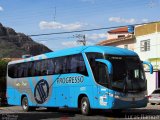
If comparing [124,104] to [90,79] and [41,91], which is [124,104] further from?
[41,91]

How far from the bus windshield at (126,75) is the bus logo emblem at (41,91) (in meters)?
6.28

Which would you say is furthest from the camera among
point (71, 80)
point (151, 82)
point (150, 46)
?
point (151, 82)

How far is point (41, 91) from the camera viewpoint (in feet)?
85.5

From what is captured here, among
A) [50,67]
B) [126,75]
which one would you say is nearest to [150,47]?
[50,67]

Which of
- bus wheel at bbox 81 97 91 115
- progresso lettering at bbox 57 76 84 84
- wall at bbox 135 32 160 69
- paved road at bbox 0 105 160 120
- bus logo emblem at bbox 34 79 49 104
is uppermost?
wall at bbox 135 32 160 69

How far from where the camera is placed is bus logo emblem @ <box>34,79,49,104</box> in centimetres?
2544

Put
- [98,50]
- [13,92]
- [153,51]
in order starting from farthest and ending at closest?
[153,51] → [13,92] → [98,50]

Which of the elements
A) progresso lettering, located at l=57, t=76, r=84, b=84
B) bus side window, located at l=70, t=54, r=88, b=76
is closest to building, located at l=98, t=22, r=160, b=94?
progresso lettering, located at l=57, t=76, r=84, b=84

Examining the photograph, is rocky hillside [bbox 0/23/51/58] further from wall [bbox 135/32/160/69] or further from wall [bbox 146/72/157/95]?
wall [bbox 146/72/157/95]

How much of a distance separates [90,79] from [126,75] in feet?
→ 6.10

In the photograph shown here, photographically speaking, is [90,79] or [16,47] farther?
[16,47]

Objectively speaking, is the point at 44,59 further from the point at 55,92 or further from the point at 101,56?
the point at 101,56

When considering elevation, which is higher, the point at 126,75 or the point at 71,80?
the point at 126,75

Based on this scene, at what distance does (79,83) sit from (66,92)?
1668mm
